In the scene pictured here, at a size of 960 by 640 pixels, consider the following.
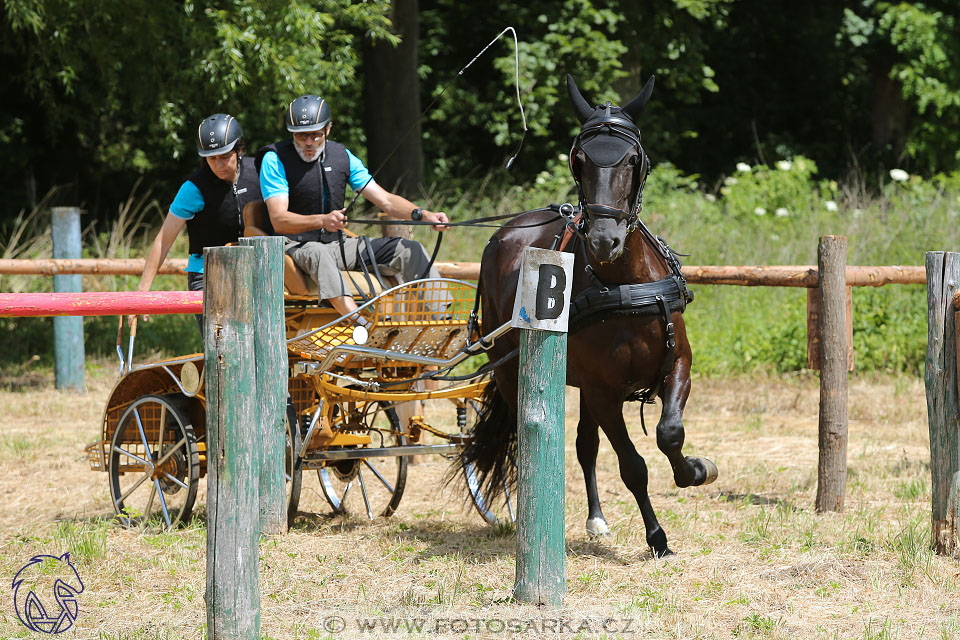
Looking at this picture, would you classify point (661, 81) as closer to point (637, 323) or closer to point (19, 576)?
point (637, 323)

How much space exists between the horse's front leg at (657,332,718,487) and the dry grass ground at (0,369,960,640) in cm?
37

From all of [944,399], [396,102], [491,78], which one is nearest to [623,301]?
[944,399]

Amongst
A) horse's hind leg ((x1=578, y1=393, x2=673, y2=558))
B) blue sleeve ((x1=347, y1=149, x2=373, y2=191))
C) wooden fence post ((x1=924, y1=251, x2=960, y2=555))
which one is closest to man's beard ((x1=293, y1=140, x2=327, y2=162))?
blue sleeve ((x1=347, y1=149, x2=373, y2=191))

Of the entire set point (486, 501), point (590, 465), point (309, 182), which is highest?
point (309, 182)

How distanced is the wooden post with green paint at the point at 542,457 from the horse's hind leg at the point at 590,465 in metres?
1.45

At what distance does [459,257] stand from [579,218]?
697 centimetres

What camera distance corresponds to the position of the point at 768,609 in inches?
170

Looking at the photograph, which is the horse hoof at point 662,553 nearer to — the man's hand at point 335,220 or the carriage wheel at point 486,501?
the carriage wheel at point 486,501

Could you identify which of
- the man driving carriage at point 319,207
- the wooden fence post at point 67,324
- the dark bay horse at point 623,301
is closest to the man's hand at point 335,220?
the man driving carriage at point 319,207

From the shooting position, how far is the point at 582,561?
16.5ft

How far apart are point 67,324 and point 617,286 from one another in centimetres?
684

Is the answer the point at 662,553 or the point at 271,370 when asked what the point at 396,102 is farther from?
the point at 662,553

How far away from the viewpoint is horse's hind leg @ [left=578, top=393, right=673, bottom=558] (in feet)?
16.7

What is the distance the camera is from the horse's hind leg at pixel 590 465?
18.5ft
